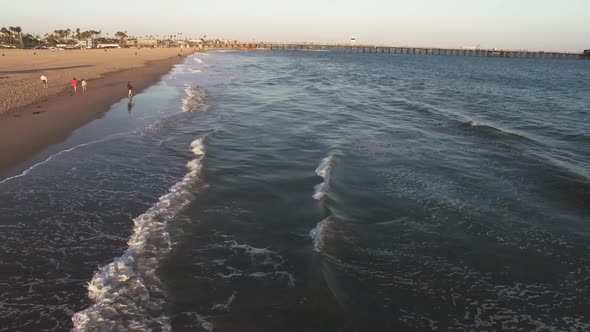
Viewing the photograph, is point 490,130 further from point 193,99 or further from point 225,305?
point 225,305

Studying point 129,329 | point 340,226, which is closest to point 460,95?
point 340,226

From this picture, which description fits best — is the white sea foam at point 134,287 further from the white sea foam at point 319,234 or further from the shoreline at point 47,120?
the shoreline at point 47,120

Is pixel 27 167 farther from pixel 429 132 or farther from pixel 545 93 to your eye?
pixel 545 93

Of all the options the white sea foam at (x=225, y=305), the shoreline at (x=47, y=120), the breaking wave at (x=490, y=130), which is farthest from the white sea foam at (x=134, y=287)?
the breaking wave at (x=490, y=130)

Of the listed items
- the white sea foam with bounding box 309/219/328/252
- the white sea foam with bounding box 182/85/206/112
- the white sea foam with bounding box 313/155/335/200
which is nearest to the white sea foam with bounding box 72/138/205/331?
the white sea foam with bounding box 309/219/328/252

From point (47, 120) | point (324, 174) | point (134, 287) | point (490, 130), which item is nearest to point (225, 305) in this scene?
point (134, 287)
